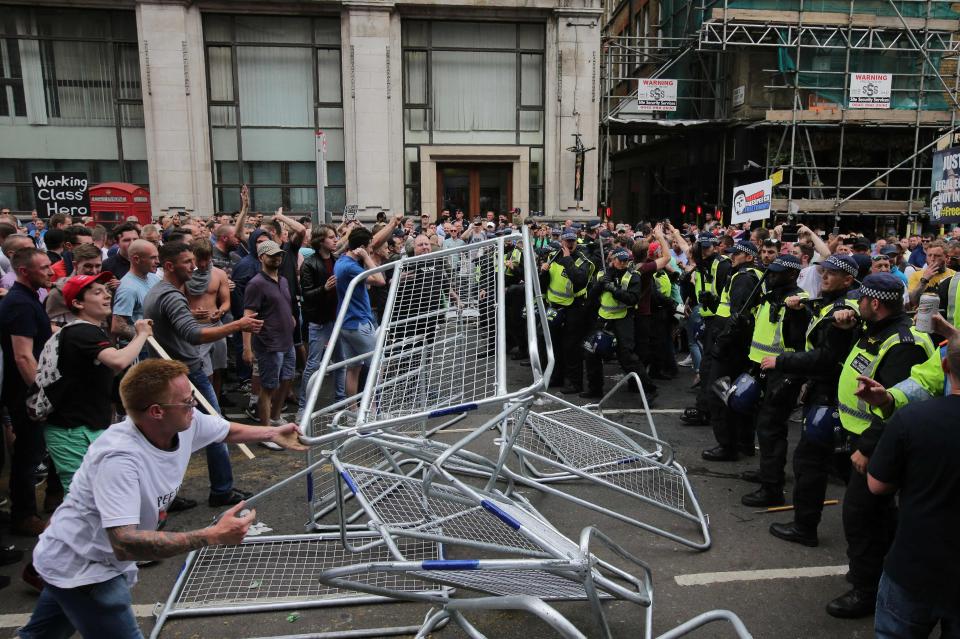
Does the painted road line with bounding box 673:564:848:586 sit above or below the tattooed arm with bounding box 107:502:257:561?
below

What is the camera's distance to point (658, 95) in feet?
66.9

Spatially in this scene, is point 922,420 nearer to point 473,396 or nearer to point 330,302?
point 473,396

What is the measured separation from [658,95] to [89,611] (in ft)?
68.3

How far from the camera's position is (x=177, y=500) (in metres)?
4.93

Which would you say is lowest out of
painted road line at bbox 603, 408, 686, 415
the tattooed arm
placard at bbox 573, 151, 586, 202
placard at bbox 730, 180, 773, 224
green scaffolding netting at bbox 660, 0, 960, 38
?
painted road line at bbox 603, 408, 686, 415

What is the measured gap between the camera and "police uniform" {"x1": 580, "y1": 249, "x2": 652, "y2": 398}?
743 centimetres

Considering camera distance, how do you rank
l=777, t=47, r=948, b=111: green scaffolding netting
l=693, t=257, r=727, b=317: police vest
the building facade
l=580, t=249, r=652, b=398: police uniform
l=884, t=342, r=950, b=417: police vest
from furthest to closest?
l=777, t=47, r=948, b=111: green scaffolding netting, the building facade, l=693, t=257, r=727, b=317: police vest, l=580, t=249, r=652, b=398: police uniform, l=884, t=342, r=950, b=417: police vest

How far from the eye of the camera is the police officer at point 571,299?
806cm

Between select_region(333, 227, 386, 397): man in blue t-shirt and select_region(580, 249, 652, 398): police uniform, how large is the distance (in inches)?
104

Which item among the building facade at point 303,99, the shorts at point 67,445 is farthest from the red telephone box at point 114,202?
the shorts at point 67,445

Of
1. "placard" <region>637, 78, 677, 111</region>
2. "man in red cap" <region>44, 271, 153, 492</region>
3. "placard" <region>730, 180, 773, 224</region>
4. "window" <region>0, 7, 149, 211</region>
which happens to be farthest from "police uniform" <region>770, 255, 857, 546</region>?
"window" <region>0, 7, 149, 211</region>

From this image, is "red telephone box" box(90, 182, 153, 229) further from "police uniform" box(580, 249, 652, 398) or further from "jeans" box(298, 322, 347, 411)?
"police uniform" box(580, 249, 652, 398)

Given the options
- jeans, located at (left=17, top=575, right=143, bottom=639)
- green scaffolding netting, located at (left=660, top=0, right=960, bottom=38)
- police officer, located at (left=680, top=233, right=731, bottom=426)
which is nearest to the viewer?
jeans, located at (left=17, top=575, right=143, bottom=639)

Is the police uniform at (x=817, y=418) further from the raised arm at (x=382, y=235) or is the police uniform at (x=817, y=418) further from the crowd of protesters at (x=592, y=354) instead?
the raised arm at (x=382, y=235)
